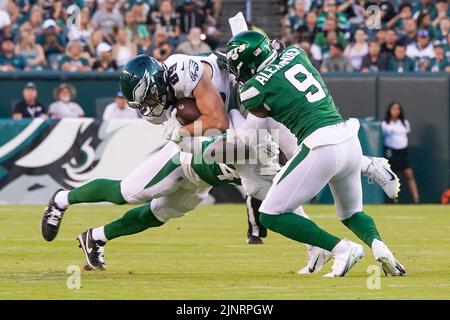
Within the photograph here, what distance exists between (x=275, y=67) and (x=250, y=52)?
0.21 metres

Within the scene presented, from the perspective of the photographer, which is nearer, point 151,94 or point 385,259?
point 385,259

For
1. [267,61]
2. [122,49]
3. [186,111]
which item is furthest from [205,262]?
[122,49]

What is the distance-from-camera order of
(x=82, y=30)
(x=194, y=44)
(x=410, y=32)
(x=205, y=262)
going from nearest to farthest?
(x=205, y=262) → (x=194, y=44) → (x=410, y=32) → (x=82, y=30)

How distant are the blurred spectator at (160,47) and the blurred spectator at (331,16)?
99.5 inches

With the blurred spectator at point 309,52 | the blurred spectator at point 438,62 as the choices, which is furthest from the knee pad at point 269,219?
the blurred spectator at point 438,62

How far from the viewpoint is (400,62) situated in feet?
57.0

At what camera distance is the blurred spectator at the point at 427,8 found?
62.5 feet

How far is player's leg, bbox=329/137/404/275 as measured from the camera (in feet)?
24.4

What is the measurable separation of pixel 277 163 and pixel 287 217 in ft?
2.98

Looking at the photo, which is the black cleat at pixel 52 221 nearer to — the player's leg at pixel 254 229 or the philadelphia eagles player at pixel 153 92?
the philadelphia eagles player at pixel 153 92

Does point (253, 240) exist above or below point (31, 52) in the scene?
below

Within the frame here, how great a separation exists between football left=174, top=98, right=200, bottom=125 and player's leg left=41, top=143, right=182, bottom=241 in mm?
231

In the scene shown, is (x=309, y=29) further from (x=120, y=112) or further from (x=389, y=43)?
(x=120, y=112)
